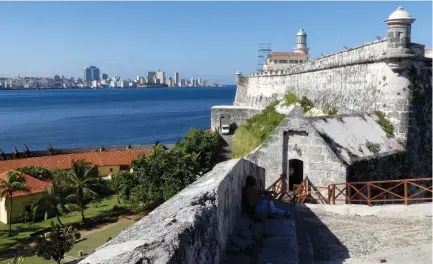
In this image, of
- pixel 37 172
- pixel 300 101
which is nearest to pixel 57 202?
pixel 37 172

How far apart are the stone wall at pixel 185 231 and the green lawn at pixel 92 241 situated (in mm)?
19912

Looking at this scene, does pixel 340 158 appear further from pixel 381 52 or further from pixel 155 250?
pixel 155 250

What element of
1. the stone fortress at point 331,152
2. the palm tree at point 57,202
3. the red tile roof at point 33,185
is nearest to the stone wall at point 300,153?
the stone fortress at point 331,152

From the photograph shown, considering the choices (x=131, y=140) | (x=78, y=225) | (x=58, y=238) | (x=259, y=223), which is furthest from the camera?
(x=131, y=140)

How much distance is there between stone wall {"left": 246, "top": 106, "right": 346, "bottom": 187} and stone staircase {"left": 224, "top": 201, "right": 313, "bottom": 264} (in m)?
5.22

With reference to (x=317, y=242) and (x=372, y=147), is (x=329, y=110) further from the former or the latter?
(x=317, y=242)

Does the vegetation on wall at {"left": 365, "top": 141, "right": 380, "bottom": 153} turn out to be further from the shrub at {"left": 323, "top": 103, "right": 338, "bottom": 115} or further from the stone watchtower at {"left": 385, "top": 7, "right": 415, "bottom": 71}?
the shrub at {"left": 323, "top": 103, "right": 338, "bottom": 115}

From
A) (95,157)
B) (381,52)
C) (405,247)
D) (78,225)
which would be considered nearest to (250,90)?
(95,157)

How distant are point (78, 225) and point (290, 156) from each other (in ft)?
69.7

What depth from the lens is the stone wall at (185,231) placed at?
3.21m

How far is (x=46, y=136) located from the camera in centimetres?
8100

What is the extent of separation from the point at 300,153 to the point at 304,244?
5956 millimetres

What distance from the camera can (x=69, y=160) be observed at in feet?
138

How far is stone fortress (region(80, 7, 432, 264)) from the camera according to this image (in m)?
3.80
